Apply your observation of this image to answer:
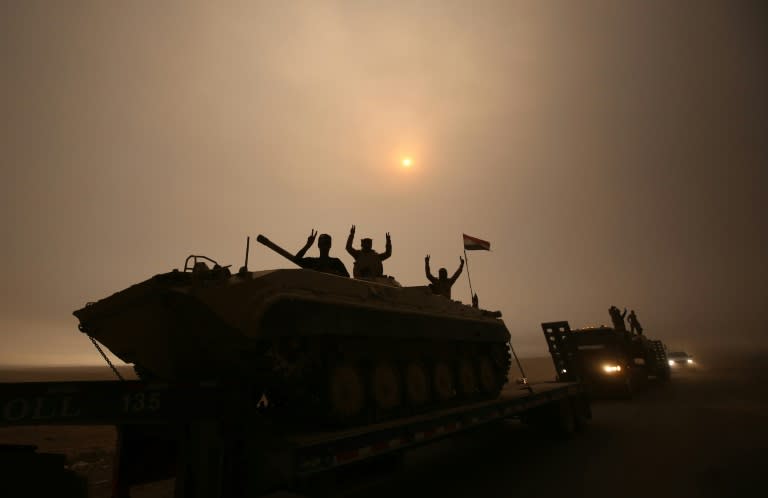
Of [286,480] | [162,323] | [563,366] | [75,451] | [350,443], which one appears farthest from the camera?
[563,366]

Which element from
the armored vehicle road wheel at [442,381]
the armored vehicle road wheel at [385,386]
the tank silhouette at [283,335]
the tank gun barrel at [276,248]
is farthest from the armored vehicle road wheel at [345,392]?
the tank gun barrel at [276,248]

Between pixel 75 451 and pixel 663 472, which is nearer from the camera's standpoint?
pixel 663 472

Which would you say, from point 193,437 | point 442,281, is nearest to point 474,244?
point 442,281

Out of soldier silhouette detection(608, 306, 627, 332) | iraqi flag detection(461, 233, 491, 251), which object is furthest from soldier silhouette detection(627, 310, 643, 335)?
iraqi flag detection(461, 233, 491, 251)

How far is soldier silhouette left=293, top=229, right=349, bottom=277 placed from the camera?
24.8 ft

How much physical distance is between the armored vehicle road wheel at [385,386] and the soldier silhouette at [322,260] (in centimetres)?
190

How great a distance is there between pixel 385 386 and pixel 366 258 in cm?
299

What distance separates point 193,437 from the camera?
12.4 feet

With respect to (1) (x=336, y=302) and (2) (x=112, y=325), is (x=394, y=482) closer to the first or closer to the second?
(1) (x=336, y=302)

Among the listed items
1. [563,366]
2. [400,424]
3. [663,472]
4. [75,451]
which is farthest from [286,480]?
[563,366]

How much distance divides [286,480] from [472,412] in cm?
385

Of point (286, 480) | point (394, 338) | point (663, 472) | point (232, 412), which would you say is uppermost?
point (394, 338)

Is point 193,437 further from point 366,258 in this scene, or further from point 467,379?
point 467,379

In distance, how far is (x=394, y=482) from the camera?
701cm
